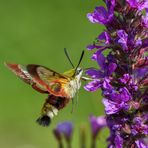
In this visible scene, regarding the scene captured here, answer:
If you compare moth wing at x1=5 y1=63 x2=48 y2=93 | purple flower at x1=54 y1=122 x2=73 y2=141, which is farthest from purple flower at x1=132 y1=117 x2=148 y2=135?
purple flower at x1=54 y1=122 x2=73 y2=141

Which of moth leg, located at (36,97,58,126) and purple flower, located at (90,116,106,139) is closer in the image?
moth leg, located at (36,97,58,126)

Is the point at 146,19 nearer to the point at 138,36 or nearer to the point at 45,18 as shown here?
the point at 138,36

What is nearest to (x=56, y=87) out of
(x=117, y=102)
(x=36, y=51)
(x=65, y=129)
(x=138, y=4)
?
(x=117, y=102)

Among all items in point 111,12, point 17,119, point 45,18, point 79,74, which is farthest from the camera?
point 45,18

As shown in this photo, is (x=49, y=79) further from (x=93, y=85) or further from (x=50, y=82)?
(x=93, y=85)

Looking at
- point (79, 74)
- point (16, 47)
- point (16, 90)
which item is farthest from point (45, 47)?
point (79, 74)

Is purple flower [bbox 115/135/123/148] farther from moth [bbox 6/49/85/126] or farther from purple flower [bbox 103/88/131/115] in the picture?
moth [bbox 6/49/85/126]
